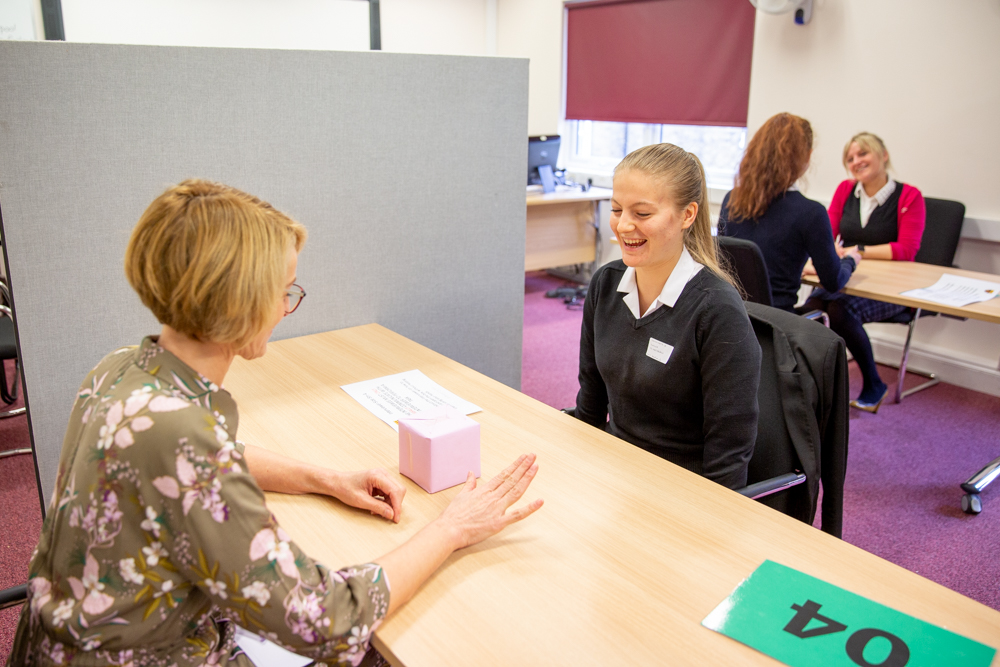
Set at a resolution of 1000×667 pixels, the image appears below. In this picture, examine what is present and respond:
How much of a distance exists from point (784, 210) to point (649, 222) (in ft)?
4.82

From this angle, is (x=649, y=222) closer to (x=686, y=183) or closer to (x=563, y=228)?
(x=686, y=183)

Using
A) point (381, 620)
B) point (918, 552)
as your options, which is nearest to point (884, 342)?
point (918, 552)

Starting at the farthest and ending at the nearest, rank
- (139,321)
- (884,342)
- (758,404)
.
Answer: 1. (884,342)
2. (139,321)
3. (758,404)

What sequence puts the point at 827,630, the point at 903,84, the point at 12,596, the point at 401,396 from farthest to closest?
the point at 903,84
the point at 401,396
the point at 12,596
the point at 827,630

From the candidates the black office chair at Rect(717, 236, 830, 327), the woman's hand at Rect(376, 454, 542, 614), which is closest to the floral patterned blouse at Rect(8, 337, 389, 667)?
the woman's hand at Rect(376, 454, 542, 614)

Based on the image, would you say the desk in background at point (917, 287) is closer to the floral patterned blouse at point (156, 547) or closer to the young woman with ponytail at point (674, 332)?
the young woman with ponytail at point (674, 332)

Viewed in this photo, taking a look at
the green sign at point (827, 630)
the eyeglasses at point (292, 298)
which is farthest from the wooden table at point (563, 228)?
the green sign at point (827, 630)

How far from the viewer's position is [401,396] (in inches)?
66.1

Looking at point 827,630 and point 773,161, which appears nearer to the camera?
point 827,630

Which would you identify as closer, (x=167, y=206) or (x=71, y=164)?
(x=167, y=206)

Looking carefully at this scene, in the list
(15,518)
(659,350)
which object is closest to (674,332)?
(659,350)

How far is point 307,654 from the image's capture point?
0.87 meters

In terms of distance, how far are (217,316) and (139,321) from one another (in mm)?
1155

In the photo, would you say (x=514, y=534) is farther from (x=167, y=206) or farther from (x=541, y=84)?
(x=541, y=84)
